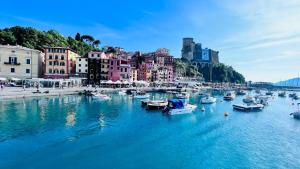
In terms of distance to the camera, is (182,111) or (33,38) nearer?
(182,111)

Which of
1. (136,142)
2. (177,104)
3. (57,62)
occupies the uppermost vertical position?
(57,62)

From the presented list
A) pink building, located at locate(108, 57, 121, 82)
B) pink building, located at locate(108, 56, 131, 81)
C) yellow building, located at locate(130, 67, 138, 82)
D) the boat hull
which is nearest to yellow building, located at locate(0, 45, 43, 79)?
pink building, located at locate(108, 57, 121, 82)

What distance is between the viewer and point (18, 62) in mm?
78062

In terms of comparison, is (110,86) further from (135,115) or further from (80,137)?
(80,137)

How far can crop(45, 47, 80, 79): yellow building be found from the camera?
86.0m

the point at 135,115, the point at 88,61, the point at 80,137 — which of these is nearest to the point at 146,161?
the point at 80,137

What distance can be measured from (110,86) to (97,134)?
64.6 metres

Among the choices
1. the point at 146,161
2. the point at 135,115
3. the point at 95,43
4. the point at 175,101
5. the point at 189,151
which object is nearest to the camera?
the point at 146,161

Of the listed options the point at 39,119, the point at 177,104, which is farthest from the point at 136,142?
the point at 177,104

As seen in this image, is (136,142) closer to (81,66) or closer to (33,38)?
(81,66)

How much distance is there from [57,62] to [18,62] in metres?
11.8

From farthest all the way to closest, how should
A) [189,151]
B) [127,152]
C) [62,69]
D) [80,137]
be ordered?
[62,69]
[80,137]
[189,151]
[127,152]

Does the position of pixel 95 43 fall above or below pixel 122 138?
above

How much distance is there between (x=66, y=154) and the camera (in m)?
23.4
